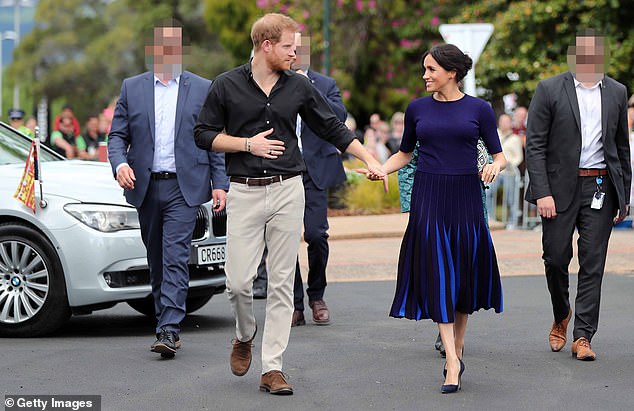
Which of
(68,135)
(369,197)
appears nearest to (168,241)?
(68,135)

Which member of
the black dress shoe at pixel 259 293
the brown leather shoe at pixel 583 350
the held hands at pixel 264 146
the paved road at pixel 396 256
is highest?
the held hands at pixel 264 146

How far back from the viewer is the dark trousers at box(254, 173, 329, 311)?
9.01 metres

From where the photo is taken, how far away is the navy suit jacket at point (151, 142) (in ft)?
25.4

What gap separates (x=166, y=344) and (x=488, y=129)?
2.32m

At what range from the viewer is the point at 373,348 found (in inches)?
316

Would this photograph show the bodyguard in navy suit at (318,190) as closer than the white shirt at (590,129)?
No

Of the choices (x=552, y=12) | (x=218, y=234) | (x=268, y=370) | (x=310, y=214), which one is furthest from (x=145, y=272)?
(x=552, y=12)

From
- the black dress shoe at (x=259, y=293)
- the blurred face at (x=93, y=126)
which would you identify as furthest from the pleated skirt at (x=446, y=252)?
the blurred face at (x=93, y=126)

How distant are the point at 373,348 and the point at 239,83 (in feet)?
7.48

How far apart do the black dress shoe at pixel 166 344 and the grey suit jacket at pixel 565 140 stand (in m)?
2.37

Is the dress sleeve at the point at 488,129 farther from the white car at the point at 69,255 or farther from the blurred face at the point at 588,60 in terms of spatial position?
the white car at the point at 69,255

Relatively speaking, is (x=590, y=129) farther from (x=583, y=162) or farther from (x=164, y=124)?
(x=164, y=124)

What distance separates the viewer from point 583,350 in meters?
7.49

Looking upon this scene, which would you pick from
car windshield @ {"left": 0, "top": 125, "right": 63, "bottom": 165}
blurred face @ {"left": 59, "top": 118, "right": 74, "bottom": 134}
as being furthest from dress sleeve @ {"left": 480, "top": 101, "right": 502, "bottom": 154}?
blurred face @ {"left": 59, "top": 118, "right": 74, "bottom": 134}
